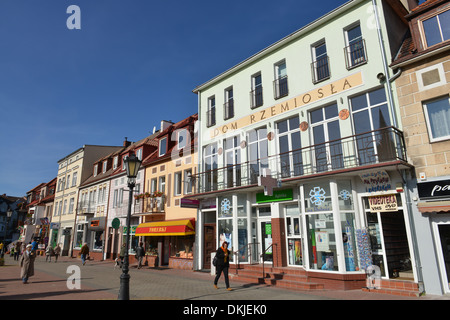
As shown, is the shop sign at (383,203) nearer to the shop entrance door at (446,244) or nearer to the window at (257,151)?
the shop entrance door at (446,244)

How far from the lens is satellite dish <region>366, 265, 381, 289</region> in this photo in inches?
380

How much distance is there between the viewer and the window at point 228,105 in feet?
55.7

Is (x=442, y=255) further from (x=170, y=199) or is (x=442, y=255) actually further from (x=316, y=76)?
(x=170, y=199)

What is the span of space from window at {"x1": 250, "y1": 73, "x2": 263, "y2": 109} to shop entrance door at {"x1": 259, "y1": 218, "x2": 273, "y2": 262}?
5981 mm

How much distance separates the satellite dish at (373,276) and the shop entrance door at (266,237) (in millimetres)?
4566

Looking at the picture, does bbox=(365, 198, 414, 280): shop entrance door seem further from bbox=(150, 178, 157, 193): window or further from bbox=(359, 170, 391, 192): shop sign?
bbox=(150, 178, 157, 193): window

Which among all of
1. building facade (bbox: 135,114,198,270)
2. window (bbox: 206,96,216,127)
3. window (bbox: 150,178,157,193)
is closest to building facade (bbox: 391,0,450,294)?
window (bbox: 206,96,216,127)

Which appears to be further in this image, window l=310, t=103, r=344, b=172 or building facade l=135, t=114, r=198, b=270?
building facade l=135, t=114, r=198, b=270

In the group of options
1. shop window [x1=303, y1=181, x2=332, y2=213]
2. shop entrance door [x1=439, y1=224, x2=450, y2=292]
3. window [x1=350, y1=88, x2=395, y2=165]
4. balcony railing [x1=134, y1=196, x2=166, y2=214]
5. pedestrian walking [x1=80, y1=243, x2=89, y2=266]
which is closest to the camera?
shop entrance door [x1=439, y1=224, x2=450, y2=292]

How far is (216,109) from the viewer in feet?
58.9
